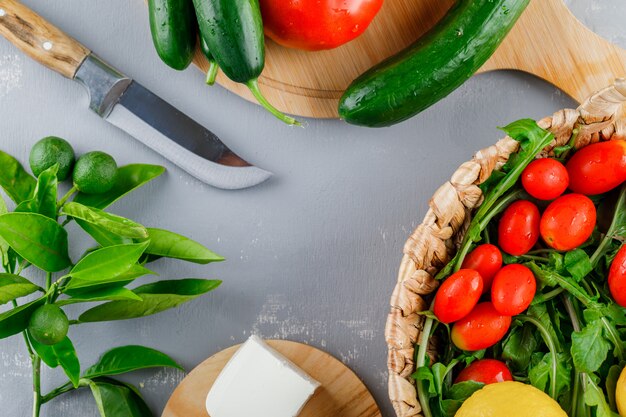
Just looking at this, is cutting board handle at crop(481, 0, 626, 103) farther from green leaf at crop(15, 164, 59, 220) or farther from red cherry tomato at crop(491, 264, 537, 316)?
green leaf at crop(15, 164, 59, 220)

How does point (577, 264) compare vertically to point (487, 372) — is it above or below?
above

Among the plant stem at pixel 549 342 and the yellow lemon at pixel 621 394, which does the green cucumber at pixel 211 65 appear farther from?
the yellow lemon at pixel 621 394

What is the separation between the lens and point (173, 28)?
41.9 inches

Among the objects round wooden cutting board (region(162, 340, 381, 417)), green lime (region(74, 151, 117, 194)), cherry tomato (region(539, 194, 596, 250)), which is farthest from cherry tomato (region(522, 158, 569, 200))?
green lime (region(74, 151, 117, 194))

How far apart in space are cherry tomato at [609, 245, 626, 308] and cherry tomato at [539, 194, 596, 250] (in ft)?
0.17

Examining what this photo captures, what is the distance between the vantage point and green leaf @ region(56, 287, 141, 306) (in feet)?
3.56

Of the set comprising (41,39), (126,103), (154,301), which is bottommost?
(154,301)

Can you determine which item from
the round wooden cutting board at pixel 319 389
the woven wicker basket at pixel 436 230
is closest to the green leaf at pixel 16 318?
the round wooden cutting board at pixel 319 389

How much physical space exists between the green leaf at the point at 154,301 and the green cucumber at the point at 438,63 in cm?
40

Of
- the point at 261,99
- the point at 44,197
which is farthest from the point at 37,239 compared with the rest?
the point at 261,99

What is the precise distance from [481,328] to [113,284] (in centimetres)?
59

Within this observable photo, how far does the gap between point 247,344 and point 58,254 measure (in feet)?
1.14

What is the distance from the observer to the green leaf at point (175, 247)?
3.84ft

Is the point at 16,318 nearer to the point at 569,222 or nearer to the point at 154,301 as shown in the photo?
the point at 154,301
